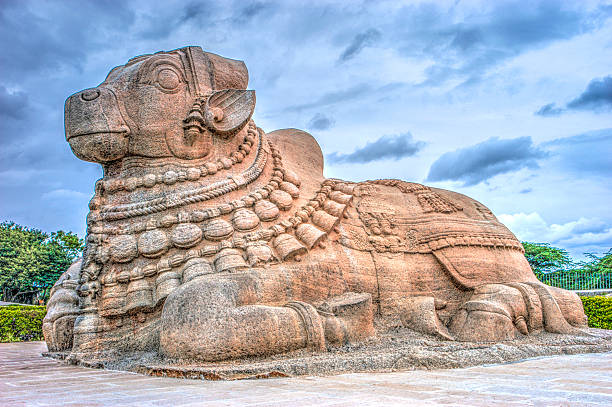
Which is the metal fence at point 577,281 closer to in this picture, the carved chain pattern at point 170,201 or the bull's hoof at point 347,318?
the bull's hoof at point 347,318

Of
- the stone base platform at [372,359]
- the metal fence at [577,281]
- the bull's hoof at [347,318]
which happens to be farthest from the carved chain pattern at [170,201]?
the metal fence at [577,281]

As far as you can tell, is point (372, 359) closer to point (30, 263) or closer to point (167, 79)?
point (167, 79)

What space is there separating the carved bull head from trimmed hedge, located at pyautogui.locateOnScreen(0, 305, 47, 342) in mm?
6146

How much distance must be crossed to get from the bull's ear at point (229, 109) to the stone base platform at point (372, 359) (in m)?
2.27

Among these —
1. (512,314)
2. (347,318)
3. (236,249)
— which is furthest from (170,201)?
(512,314)

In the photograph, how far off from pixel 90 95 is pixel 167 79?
73cm

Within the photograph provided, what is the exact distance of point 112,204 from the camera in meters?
5.26

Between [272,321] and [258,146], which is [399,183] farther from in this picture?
[272,321]

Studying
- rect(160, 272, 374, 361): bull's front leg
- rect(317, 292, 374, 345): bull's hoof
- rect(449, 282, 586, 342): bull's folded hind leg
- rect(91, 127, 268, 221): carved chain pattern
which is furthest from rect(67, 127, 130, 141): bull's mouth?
rect(449, 282, 586, 342): bull's folded hind leg

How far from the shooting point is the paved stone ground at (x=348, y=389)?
8.90 ft

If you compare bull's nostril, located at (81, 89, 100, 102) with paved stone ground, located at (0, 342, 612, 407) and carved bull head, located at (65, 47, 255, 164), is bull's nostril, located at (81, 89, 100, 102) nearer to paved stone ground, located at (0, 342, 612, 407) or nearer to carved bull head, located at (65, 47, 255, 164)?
carved bull head, located at (65, 47, 255, 164)

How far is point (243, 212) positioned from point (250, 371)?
1744mm

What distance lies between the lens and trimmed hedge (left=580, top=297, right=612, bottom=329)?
9.77 metres

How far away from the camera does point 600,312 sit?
9.85 metres
